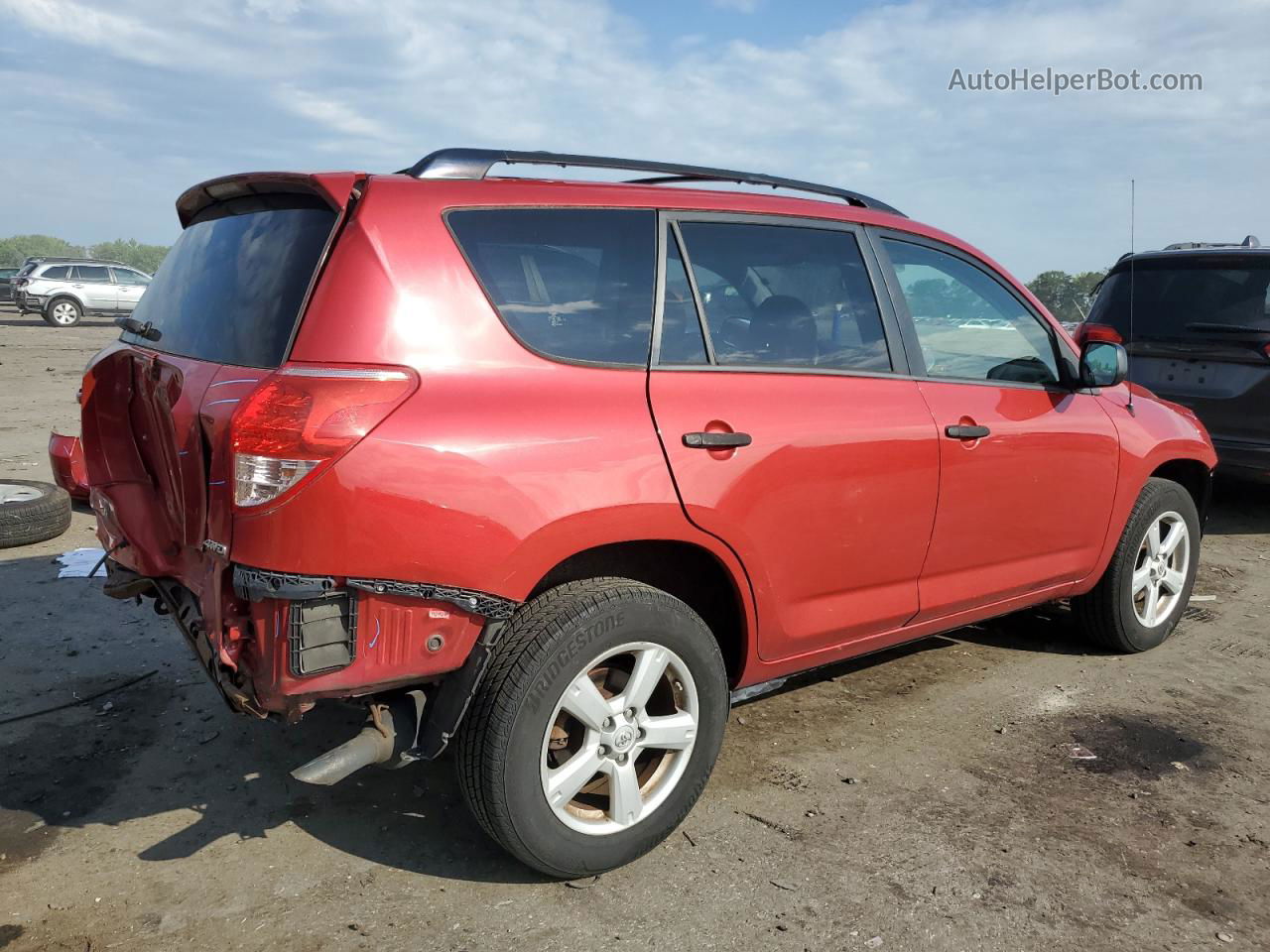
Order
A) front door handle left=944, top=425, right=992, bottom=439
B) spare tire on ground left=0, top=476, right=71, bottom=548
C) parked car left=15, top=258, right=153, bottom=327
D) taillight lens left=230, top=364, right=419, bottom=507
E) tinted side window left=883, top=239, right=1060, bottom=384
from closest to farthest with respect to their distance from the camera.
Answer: taillight lens left=230, top=364, right=419, bottom=507, front door handle left=944, top=425, right=992, bottom=439, tinted side window left=883, top=239, right=1060, bottom=384, spare tire on ground left=0, top=476, right=71, bottom=548, parked car left=15, top=258, right=153, bottom=327

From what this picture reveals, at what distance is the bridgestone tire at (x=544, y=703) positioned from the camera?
8.45 feet

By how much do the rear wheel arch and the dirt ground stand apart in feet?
1.76

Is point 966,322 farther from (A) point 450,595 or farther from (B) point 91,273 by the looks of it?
(B) point 91,273

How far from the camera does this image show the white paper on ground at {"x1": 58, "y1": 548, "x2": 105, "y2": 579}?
5383 millimetres

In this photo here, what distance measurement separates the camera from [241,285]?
9.25 feet

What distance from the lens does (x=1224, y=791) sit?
3373mm

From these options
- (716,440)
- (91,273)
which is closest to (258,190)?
(716,440)

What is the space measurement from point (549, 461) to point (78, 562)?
13.5 ft

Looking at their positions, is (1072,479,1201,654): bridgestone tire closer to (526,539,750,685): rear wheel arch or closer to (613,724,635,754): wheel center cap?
(526,539,750,685): rear wheel arch

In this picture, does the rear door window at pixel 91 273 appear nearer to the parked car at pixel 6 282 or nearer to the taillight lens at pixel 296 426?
the parked car at pixel 6 282

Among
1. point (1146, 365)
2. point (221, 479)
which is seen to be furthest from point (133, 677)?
point (1146, 365)

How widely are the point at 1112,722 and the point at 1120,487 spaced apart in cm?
99

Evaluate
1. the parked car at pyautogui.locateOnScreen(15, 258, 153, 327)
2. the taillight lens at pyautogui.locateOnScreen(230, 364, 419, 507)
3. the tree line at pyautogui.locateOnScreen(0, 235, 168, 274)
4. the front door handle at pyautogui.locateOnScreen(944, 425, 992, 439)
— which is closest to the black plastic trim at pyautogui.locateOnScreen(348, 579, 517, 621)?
the taillight lens at pyautogui.locateOnScreen(230, 364, 419, 507)

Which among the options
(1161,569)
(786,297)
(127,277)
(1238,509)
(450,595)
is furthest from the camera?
(127,277)
